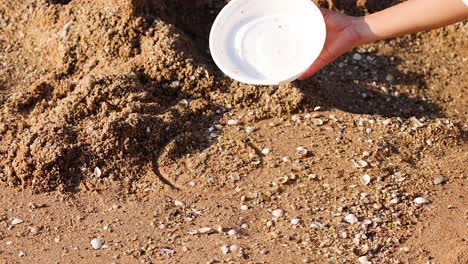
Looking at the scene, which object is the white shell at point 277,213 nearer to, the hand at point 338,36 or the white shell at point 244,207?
the white shell at point 244,207

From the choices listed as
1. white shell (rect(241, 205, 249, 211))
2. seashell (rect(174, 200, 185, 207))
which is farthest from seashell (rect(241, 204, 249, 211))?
seashell (rect(174, 200, 185, 207))

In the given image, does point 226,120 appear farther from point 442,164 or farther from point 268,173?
point 442,164

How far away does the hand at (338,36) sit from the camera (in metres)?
3.19

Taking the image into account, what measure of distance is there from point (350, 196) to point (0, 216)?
1329 millimetres

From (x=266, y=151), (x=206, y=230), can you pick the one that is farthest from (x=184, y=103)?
(x=206, y=230)

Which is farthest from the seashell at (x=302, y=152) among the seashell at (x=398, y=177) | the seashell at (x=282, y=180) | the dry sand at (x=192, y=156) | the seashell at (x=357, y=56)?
the seashell at (x=357, y=56)

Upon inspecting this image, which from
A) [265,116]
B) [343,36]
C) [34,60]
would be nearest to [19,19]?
[34,60]

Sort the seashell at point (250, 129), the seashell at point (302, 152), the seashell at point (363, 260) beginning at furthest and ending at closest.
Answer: the seashell at point (250, 129) < the seashell at point (302, 152) < the seashell at point (363, 260)

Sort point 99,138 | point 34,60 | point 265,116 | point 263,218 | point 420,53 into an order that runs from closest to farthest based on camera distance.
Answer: point 263,218
point 99,138
point 265,116
point 34,60
point 420,53

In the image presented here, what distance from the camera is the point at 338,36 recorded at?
320 cm

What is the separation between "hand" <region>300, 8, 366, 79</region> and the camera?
319cm

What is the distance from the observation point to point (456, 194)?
10.2ft

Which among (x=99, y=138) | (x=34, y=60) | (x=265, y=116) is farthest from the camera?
(x=34, y=60)

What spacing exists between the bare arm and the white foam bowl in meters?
0.09
